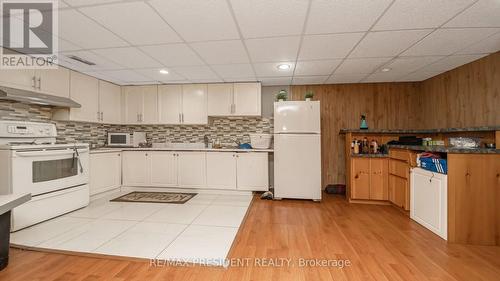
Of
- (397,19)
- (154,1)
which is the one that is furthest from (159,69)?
(397,19)

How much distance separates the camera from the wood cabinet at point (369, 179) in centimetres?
338

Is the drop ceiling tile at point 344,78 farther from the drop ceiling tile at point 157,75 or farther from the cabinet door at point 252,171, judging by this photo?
the drop ceiling tile at point 157,75

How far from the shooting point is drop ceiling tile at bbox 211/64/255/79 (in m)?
3.19

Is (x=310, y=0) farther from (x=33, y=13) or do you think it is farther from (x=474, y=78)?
(x=474, y=78)

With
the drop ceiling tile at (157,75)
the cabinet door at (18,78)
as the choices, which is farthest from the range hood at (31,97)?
the drop ceiling tile at (157,75)

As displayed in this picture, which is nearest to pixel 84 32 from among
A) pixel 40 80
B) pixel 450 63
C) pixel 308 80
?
pixel 40 80

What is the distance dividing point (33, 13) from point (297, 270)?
3.13m

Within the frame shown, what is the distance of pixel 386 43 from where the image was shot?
2414mm

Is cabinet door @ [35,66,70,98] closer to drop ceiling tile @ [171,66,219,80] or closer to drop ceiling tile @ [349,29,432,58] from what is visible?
drop ceiling tile @ [171,66,219,80]

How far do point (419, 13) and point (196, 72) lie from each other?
2859mm

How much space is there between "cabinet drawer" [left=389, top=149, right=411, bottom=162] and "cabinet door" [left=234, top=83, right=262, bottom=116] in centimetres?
226

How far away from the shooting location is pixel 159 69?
3342 millimetres

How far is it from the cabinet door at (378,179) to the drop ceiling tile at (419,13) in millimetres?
2033

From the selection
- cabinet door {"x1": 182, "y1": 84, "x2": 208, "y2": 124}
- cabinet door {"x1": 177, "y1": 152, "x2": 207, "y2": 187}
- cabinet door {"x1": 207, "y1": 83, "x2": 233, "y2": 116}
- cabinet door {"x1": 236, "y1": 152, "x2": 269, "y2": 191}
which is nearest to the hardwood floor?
cabinet door {"x1": 236, "y1": 152, "x2": 269, "y2": 191}
